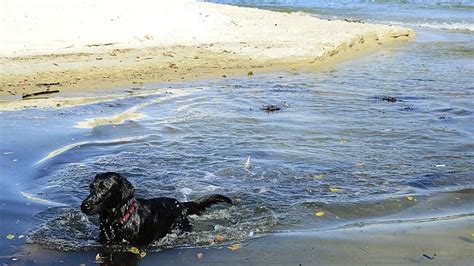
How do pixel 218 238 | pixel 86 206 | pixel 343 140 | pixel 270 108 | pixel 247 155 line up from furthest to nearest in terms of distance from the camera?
pixel 270 108 → pixel 343 140 → pixel 247 155 → pixel 218 238 → pixel 86 206

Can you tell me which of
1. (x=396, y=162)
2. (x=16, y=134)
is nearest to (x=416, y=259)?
(x=396, y=162)

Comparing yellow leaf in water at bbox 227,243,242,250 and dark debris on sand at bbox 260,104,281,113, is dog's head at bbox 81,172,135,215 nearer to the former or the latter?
yellow leaf in water at bbox 227,243,242,250

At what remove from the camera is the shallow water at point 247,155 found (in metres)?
6.30

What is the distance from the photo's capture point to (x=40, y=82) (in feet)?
42.4

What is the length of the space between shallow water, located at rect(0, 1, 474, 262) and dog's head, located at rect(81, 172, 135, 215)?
543 millimetres

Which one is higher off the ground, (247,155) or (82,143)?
(82,143)

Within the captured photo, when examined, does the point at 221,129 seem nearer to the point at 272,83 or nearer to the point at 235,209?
the point at 235,209

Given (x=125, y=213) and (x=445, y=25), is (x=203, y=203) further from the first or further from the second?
(x=445, y=25)

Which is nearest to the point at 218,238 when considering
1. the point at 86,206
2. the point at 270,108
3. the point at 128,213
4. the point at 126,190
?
the point at 128,213

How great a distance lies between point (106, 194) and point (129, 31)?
13.3m

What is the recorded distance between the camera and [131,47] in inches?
662

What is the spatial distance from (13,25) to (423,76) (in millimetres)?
10223

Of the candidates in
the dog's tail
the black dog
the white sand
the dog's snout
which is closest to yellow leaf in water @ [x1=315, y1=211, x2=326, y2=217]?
the dog's tail

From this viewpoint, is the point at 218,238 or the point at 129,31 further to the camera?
the point at 129,31
